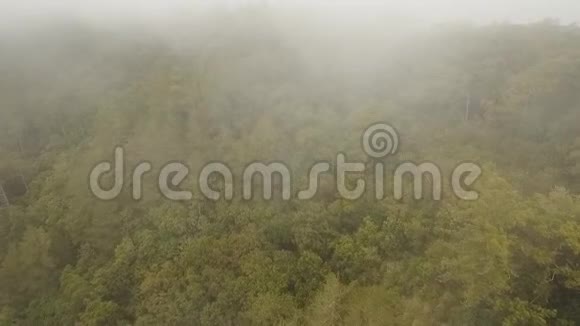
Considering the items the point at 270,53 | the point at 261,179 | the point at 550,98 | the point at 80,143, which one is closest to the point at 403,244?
the point at 261,179

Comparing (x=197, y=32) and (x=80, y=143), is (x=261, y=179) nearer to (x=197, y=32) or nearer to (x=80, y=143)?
(x=80, y=143)
